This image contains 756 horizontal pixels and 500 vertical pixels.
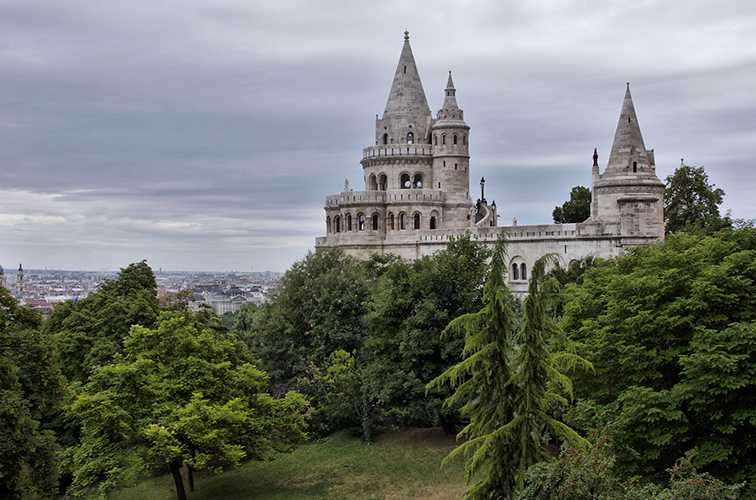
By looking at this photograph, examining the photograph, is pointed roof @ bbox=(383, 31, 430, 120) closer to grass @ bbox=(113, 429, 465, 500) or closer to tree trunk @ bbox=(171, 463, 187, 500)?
grass @ bbox=(113, 429, 465, 500)

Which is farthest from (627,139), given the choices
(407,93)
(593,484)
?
(593,484)

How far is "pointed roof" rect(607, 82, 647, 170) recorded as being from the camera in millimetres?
44500

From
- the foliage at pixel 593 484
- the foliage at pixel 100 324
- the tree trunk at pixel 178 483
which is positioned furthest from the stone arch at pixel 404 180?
the foliage at pixel 593 484

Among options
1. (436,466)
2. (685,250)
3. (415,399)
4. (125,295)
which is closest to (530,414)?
(685,250)

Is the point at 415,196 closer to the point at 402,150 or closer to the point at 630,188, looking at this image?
the point at 402,150

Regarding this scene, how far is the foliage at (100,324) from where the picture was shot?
30812mm

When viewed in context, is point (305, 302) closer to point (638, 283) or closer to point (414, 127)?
point (638, 283)

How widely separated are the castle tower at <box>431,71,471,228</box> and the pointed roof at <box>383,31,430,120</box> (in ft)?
8.54

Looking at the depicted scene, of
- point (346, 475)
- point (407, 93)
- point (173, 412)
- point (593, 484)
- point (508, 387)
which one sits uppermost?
point (407, 93)

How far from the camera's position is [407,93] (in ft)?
196

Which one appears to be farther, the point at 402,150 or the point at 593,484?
the point at 402,150

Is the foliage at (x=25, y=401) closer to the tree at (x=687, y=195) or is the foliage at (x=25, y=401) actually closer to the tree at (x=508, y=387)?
the tree at (x=508, y=387)

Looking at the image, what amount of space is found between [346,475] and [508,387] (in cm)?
1458

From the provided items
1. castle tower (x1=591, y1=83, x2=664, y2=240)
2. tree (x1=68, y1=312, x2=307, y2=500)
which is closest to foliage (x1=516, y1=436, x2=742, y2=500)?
tree (x1=68, y1=312, x2=307, y2=500)
